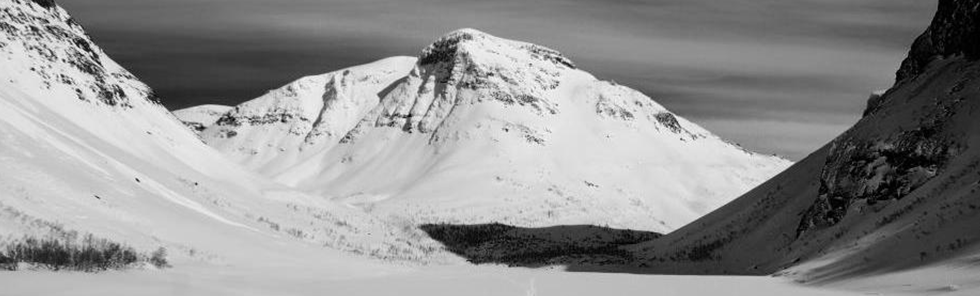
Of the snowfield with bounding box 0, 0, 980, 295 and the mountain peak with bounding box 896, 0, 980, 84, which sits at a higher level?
the mountain peak with bounding box 896, 0, 980, 84

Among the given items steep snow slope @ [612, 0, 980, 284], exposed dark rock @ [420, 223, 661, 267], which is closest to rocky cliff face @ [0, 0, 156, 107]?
exposed dark rock @ [420, 223, 661, 267]

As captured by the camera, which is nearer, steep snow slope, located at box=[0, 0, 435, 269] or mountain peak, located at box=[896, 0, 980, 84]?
steep snow slope, located at box=[0, 0, 435, 269]

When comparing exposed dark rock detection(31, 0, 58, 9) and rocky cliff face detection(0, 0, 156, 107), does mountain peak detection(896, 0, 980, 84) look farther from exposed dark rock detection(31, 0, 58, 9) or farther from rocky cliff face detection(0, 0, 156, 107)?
exposed dark rock detection(31, 0, 58, 9)

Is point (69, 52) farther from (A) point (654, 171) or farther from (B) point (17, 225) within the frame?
(A) point (654, 171)

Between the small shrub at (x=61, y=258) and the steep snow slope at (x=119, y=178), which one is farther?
the steep snow slope at (x=119, y=178)

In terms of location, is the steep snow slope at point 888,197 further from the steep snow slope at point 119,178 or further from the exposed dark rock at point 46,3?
the exposed dark rock at point 46,3

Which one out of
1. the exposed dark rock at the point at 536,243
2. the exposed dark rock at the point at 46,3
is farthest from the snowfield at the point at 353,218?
the exposed dark rock at the point at 536,243

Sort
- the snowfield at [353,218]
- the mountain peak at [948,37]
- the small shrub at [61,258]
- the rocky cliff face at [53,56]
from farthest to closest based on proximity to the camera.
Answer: the rocky cliff face at [53,56] < the mountain peak at [948,37] < the snowfield at [353,218] < the small shrub at [61,258]
